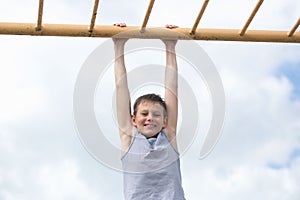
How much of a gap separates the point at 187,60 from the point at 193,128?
42 cm

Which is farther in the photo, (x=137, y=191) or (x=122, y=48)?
(x=122, y=48)

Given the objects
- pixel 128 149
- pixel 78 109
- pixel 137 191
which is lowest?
pixel 137 191

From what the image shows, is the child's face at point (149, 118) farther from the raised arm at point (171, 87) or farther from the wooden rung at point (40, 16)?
the wooden rung at point (40, 16)

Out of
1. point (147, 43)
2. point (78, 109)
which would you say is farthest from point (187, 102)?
point (78, 109)

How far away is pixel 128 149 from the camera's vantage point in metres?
3.72

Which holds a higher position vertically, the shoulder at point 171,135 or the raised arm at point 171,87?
the raised arm at point 171,87

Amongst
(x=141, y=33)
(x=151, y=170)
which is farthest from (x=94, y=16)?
(x=151, y=170)

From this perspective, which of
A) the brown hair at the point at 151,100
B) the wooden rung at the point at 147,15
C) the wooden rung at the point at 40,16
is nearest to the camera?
the wooden rung at the point at 40,16

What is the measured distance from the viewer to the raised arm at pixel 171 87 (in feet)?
12.6

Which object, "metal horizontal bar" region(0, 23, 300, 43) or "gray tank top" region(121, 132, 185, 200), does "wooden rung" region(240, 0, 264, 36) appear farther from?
"gray tank top" region(121, 132, 185, 200)

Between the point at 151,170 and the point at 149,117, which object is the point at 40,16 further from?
the point at 151,170

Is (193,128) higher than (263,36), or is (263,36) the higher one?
(263,36)

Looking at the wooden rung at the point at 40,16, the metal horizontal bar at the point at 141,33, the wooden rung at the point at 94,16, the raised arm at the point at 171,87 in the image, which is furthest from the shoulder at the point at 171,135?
the wooden rung at the point at 40,16

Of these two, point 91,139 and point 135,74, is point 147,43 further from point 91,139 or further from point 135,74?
point 91,139
